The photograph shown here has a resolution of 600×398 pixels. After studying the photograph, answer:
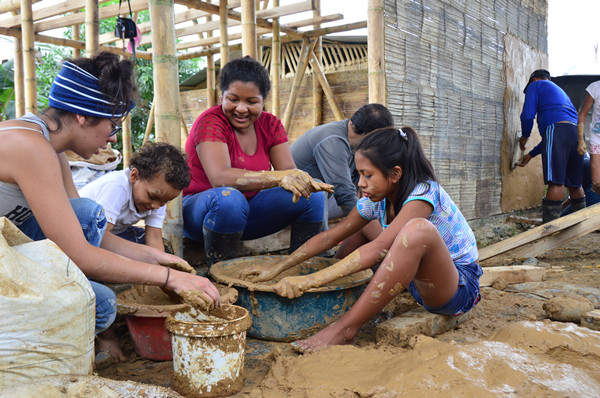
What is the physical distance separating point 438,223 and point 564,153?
12.7 ft

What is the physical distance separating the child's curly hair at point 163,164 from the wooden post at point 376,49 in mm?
2240

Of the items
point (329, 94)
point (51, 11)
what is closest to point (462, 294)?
point (329, 94)

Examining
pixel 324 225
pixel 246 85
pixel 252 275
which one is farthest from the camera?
pixel 324 225

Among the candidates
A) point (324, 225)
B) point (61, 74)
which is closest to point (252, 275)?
point (324, 225)

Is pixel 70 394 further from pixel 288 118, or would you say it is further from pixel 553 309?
pixel 288 118

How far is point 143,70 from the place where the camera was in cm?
1309

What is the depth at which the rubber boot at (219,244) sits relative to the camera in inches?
112

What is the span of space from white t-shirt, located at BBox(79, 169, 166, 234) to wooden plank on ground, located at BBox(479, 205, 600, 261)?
116 inches

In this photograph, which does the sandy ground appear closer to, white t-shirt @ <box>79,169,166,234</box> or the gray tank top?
white t-shirt @ <box>79,169,166,234</box>

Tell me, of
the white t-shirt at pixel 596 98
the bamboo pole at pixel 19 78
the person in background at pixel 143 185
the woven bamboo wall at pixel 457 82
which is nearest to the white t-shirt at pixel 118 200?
the person in background at pixel 143 185

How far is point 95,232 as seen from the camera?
201cm

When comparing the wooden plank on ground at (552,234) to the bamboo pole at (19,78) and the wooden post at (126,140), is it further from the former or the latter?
the bamboo pole at (19,78)

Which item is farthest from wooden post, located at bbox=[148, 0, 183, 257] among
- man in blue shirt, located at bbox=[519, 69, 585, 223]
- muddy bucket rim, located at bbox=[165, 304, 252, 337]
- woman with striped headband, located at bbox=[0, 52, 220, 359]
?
man in blue shirt, located at bbox=[519, 69, 585, 223]

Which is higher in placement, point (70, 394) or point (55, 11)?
point (55, 11)
